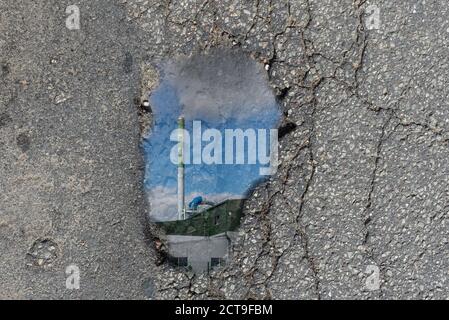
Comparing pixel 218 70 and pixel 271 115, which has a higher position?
pixel 218 70

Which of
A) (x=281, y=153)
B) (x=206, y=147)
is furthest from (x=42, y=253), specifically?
(x=281, y=153)

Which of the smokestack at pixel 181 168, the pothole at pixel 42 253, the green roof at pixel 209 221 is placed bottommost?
the pothole at pixel 42 253

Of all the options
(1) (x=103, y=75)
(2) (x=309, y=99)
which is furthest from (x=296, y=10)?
(1) (x=103, y=75)

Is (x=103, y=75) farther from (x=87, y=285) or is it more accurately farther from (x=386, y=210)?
(x=386, y=210)

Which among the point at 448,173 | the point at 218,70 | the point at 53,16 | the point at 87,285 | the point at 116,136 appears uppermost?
the point at 53,16

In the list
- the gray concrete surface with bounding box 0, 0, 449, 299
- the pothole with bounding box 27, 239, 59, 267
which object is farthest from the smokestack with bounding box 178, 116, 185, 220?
the pothole with bounding box 27, 239, 59, 267

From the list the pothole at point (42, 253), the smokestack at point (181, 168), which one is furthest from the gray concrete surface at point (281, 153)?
the smokestack at point (181, 168)

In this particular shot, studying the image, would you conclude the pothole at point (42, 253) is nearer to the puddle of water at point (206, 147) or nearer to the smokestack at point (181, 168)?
the puddle of water at point (206, 147)
